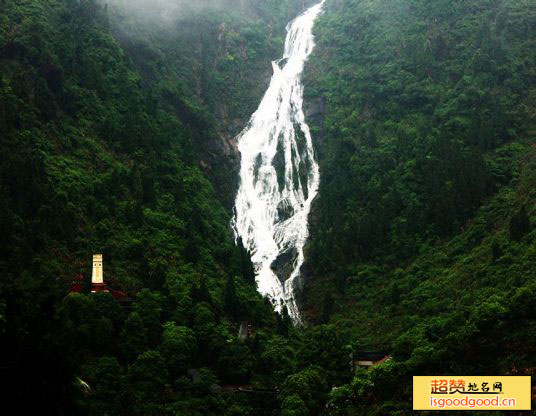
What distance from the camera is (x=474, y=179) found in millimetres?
72125

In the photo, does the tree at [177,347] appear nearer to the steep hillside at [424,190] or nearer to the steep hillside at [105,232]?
the steep hillside at [105,232]

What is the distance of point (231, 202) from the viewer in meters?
85.4

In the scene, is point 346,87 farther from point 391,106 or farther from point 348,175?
point 348,175

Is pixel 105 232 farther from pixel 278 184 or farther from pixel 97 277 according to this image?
pixel 278 184

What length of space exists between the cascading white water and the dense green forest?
1.50 m

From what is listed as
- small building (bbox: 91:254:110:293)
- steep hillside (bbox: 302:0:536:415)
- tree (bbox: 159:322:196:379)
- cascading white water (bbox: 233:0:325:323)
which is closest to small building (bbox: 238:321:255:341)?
tree (bbox: 159:322:196:379)

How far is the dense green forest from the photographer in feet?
152

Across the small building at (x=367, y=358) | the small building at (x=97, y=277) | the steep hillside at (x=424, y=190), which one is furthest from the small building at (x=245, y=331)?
the small building at (x=97, y=277)

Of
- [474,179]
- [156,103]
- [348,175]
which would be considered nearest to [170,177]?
[156,103]

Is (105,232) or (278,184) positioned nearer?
(105,232)

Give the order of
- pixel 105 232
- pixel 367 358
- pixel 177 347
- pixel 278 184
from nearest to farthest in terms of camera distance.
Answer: pixel 177 347
pixel 367 358
pixel 105 232
pixel 278 184

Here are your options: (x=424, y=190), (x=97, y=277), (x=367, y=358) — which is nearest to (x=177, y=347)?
(x=97, y=277)

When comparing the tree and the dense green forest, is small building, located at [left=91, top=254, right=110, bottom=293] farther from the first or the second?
the tree

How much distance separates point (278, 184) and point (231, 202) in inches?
215
